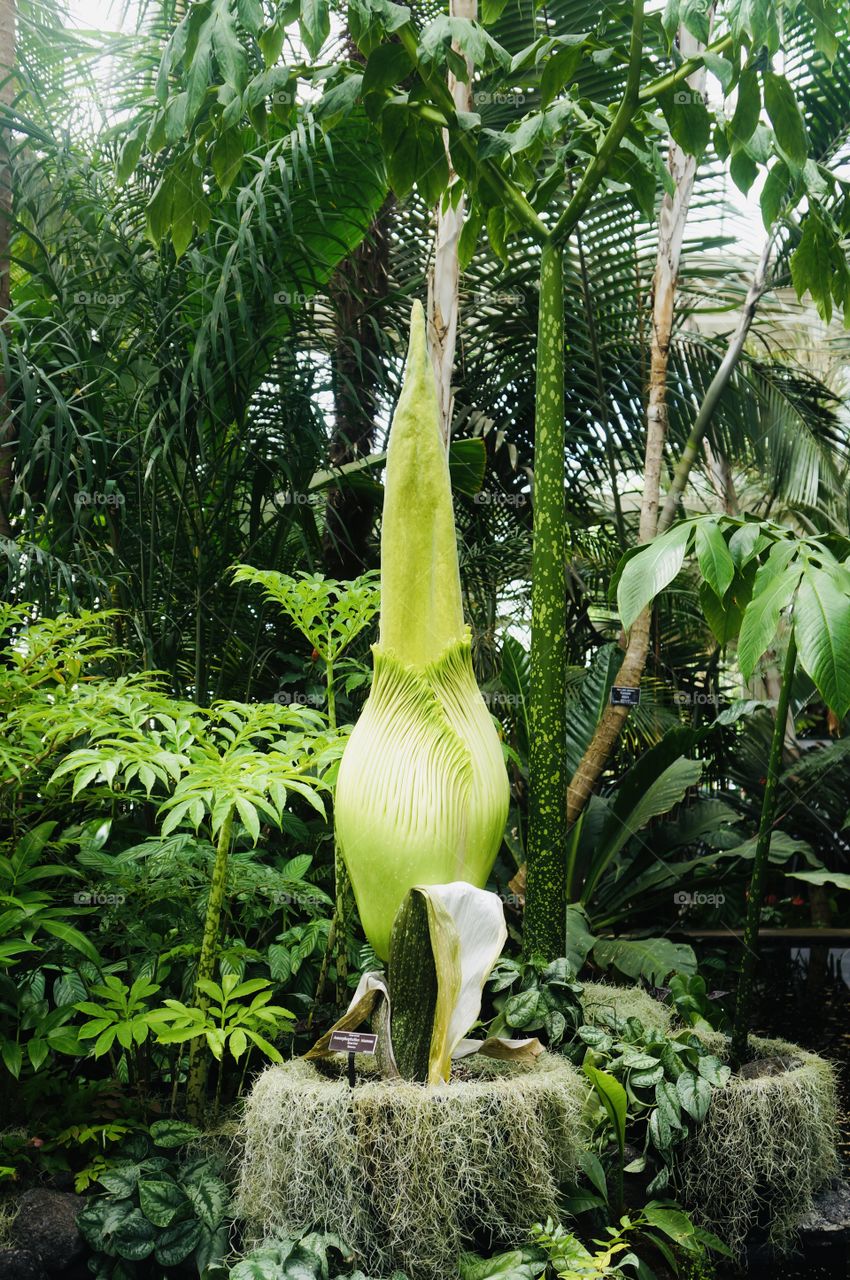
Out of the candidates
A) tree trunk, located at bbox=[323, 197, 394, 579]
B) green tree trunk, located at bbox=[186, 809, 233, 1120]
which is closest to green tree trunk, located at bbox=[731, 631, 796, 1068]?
green tree trunk, located at bbox=[186, 809, 233, 1120]

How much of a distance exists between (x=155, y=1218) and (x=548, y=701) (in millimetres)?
1270

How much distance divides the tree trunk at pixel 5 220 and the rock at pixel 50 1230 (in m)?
1.71

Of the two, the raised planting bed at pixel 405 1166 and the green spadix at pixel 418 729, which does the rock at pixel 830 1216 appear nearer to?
the raised planting bed at pixel 405 1166

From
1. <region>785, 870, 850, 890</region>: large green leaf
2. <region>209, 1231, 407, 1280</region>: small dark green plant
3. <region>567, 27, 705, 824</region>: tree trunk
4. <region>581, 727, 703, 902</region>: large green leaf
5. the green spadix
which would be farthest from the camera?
<region>581, 727, 703, 902</region>: large green leaf

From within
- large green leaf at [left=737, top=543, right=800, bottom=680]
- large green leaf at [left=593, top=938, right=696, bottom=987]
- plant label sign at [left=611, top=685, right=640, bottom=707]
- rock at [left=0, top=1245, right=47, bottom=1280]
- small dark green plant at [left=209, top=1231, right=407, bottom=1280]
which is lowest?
rock at [left=0, top=1245, right=47, bottom=1280]

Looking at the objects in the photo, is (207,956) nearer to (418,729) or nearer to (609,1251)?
(418,729)

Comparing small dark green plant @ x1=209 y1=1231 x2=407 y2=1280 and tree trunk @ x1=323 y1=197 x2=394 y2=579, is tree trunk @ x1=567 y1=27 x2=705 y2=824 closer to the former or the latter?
tree trunk @ x1=323 y1=197 x2=394 y2=579

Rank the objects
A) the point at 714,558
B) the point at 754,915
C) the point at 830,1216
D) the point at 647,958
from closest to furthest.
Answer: the point at 714,558, the point at 830,1216, the point at 754,915, the point at 647,958

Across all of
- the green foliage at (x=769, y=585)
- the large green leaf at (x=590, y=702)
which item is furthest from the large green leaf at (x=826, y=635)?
the large green leaf at (x=590, y=702)

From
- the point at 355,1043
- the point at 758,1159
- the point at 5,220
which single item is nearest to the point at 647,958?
the point at 758,1159

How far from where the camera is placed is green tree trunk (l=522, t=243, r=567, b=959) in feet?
8.03

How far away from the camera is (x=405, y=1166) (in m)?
1.74

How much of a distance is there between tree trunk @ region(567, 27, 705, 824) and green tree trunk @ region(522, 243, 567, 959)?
0.91 meters

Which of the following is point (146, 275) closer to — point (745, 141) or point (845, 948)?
point (745, 141)
